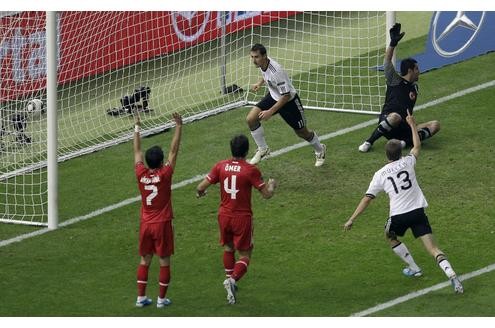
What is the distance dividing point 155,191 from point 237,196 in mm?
898

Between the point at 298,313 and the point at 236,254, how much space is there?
A: 2.03m

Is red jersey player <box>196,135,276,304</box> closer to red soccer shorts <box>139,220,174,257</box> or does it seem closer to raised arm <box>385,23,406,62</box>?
red soccer shorts <box>139,220,174,257</box>

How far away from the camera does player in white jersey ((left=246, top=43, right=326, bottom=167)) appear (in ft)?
59.5

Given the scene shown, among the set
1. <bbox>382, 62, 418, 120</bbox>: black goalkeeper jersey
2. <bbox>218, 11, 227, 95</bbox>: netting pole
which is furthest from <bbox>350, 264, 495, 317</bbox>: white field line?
<bbox>218, 11, 227, 95</bbox>: netting pole

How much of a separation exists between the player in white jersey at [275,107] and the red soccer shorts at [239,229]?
3.52m

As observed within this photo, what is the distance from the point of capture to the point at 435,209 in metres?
17.4

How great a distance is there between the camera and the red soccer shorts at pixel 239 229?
14.6 meters

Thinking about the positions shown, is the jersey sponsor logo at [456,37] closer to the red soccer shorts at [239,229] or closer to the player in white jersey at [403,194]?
the player in white jersey at [403,194]

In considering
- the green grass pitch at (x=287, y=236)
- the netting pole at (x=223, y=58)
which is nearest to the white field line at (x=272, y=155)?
the green grass pitch at (x=287, y=236)

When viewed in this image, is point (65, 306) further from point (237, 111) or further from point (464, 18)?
point (464, 18)

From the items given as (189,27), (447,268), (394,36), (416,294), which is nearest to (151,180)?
(416,294)

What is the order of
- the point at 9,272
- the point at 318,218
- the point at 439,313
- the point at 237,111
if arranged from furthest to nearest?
the point at 237,111 < the point at 318,218 < the point at 9,272 < the point at 439,313

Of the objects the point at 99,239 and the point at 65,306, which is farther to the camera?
the point at 99,239

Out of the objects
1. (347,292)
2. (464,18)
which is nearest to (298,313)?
(347,292)
